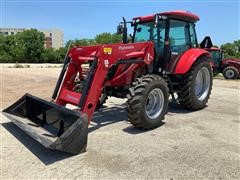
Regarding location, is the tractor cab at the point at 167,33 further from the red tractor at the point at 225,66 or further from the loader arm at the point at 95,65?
the red tractor at the point at 225,66

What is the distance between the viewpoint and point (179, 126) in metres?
6.01

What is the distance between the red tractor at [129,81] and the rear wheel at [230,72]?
35.6 ft

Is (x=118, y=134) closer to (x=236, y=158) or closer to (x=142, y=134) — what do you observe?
(x=142, y=134)

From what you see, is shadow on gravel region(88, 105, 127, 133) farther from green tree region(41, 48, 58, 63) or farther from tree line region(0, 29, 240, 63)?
green tree region(41, 48, 58, 63)

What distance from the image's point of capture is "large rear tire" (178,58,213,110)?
23.0ft

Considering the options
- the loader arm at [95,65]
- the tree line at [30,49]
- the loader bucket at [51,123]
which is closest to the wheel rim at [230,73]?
the loader arm at [95,65]

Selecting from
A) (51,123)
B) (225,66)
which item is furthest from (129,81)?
(225,66)

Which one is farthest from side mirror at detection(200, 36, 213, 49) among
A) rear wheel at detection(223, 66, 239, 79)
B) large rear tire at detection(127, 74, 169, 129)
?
rear wheel at detection(223, 66, 239, 79)

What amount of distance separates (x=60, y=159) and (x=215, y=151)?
2.38 m

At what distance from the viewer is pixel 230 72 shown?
1808 centimetres

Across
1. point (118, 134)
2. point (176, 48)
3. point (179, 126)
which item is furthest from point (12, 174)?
point (176, 48)

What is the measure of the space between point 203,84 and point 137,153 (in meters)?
4.14

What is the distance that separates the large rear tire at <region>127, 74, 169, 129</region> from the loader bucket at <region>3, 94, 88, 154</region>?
1.20 m

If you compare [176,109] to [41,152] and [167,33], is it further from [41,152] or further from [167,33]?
[41,152]
